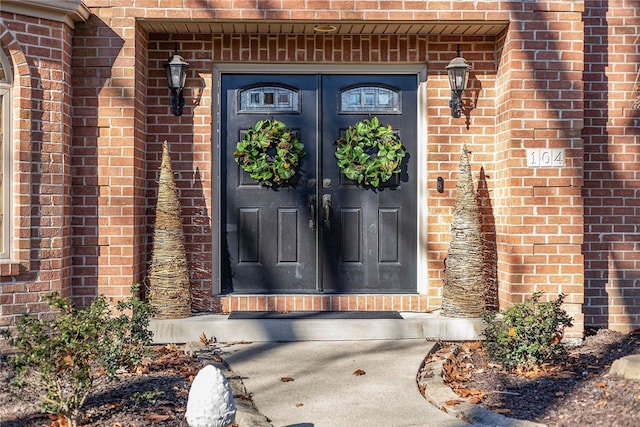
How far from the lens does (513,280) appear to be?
6000 millimetres

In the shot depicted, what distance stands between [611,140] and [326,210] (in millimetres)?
2835

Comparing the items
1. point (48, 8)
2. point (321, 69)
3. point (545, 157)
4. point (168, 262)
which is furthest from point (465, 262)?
point (48, 8)

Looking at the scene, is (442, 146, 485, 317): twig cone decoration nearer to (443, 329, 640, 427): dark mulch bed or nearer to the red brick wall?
(443, 329, 640, 427): dark mulch bed

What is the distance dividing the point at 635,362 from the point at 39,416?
3.85 meters

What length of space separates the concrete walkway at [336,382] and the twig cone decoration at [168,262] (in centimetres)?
63

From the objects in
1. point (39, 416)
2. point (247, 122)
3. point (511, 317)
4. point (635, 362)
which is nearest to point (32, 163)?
point (247, 122)

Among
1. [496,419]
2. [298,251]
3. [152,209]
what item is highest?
[152,209]

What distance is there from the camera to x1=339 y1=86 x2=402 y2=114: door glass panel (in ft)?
21.9

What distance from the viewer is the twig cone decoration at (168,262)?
19.5 feet

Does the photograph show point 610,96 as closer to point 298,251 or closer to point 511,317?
point 511,317

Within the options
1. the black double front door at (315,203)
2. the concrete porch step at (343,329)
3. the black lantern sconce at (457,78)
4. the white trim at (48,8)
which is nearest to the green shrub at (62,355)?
the concrete porch step at (343,329)

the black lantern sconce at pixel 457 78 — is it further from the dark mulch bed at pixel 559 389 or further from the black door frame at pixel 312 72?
the dark mulch bed at pixel 559 389

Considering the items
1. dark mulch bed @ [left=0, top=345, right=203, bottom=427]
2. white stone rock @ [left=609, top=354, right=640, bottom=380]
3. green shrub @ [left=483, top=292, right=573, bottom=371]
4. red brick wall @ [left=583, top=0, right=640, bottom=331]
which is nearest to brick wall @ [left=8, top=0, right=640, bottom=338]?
red brick wall @ [left=583, top=0, right=640, bottom=331]

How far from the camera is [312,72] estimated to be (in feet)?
21.7
